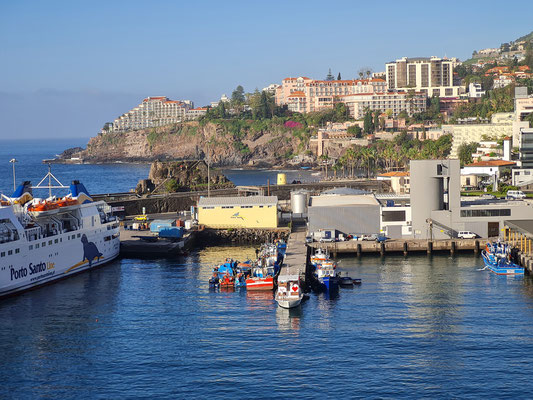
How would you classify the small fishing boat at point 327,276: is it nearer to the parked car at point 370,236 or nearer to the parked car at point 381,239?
the parked car at point 381,239

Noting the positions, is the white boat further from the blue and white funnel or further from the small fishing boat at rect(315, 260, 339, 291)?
the blue and white funnel

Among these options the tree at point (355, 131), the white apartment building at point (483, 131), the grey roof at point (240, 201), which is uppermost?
the tree at point (355, 131)

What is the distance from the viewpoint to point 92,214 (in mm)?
64250

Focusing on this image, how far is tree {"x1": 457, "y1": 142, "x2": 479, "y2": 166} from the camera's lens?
13462 cm

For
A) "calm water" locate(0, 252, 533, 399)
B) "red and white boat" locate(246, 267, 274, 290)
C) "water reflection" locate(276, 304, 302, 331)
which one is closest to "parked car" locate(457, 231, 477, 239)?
"calm water" locate(0, 252, 533, 399)

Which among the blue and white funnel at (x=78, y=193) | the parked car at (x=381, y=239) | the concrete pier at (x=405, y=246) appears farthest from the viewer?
the parked car at (x=381, y=239)

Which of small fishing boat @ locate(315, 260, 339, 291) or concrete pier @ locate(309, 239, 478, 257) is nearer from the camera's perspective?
small fishing boat @ locate(315, 260, 339, 291)

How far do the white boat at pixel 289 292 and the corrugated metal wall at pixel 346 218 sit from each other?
20.8 meters

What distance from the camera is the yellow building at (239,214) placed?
75562 millimetres

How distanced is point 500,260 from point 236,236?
26.6 metres

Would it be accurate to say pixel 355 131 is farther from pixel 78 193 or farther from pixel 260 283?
pixel 260 283

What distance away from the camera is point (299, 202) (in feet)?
267

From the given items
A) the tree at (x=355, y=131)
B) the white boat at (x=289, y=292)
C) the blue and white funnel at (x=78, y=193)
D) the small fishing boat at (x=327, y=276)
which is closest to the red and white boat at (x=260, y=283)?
the white boat at (x=289, y=292)

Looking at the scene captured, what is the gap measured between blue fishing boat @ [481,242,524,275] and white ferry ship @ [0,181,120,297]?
30541 millimetres
